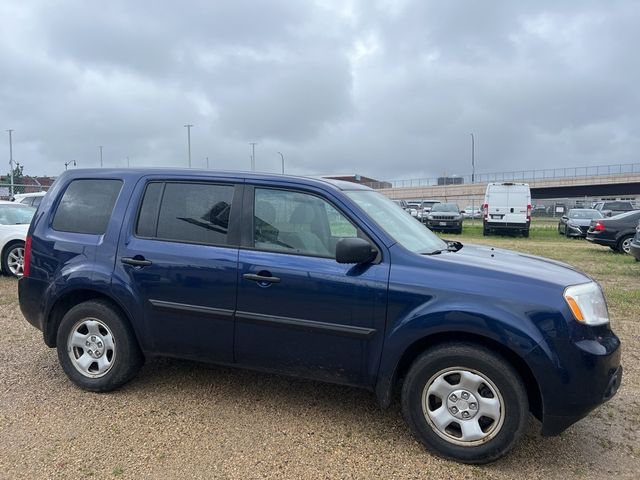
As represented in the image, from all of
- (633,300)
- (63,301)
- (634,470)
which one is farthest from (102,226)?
(633,300)

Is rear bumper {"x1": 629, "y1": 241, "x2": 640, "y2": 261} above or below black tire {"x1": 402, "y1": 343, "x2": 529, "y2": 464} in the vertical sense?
above

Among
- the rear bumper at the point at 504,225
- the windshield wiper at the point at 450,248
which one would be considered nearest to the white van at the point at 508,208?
the rear bumper at the point at 504,225

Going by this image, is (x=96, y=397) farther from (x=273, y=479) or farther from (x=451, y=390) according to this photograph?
(x=451, y=390)

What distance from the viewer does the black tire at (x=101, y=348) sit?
3969mm

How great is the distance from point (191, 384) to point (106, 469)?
1274mm

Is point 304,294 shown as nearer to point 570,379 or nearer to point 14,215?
point 570,379

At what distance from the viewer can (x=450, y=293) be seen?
3143 millimetres

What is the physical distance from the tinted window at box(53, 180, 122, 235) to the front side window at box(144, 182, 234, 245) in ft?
1.13

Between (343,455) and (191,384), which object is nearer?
(343,455)

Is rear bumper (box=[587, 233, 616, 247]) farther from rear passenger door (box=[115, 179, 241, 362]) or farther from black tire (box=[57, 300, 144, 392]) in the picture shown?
black tire (box=[57, 300, 144, 392])

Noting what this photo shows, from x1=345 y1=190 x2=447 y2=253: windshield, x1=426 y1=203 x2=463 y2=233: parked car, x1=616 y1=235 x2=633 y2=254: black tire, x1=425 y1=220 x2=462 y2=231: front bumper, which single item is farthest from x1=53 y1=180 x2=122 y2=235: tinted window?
x1=425 y1=220 x2=462 y2=231: front bumper

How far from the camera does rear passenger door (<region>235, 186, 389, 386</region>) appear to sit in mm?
3301

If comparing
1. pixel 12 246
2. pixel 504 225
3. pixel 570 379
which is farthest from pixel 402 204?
pixel 570 379

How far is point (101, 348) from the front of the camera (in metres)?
4.04
